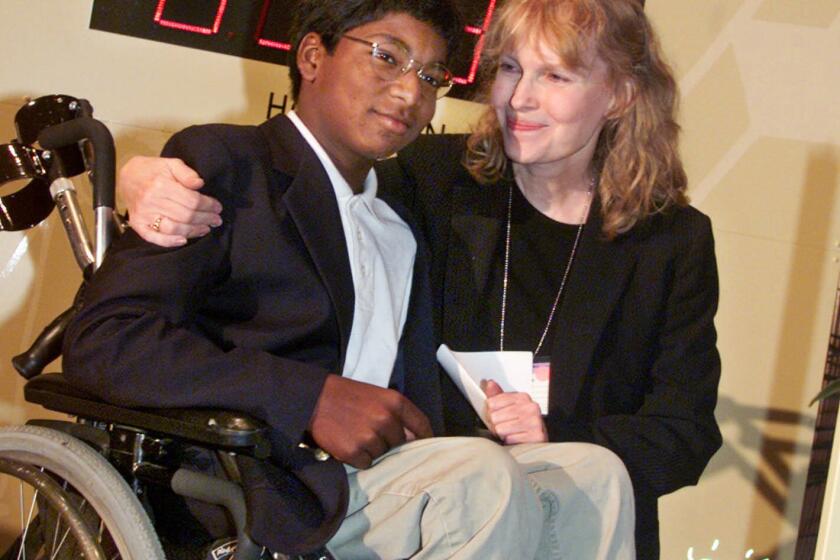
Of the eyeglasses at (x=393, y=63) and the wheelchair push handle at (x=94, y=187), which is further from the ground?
the eyeglasses at (x=393, y=63)

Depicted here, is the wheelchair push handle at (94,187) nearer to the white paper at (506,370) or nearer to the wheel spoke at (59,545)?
the wheel spoke at (59,545)

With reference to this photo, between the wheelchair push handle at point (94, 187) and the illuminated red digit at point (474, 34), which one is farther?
the illuminated red digit at point (474, 34)

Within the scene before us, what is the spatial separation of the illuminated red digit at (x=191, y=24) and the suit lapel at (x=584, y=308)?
1.34m

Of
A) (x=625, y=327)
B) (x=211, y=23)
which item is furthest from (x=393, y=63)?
(x=211, y=23)

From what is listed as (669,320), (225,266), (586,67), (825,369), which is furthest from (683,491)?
(225,266)

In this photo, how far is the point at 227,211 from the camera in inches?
59.1

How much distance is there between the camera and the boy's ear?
5.75 feet

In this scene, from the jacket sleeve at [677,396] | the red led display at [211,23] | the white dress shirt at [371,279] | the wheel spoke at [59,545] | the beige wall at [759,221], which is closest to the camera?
the wheel spoke at [59,545]

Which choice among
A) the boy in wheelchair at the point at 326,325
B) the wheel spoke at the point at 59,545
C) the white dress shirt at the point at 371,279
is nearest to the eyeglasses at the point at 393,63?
the boy in wheelchair at the point at 326,325

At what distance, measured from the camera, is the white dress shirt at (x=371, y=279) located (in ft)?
5.33

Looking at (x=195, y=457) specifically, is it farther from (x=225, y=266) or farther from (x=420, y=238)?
(x=420, y=238)

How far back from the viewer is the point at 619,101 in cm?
209

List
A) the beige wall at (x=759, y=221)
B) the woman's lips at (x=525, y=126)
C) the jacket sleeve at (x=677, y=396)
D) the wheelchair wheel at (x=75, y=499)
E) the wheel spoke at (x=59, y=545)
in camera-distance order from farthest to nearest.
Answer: the beige wall at (x=759, y=221), the woman's lips at (x=525, y=126), the jacket sleeve at (x=677, y=396), the wheel spoke at (x=59, y=545), the wheelchair wheel at (x=75, y=499)

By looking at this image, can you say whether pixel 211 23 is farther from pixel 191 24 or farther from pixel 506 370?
pixel 506 370
